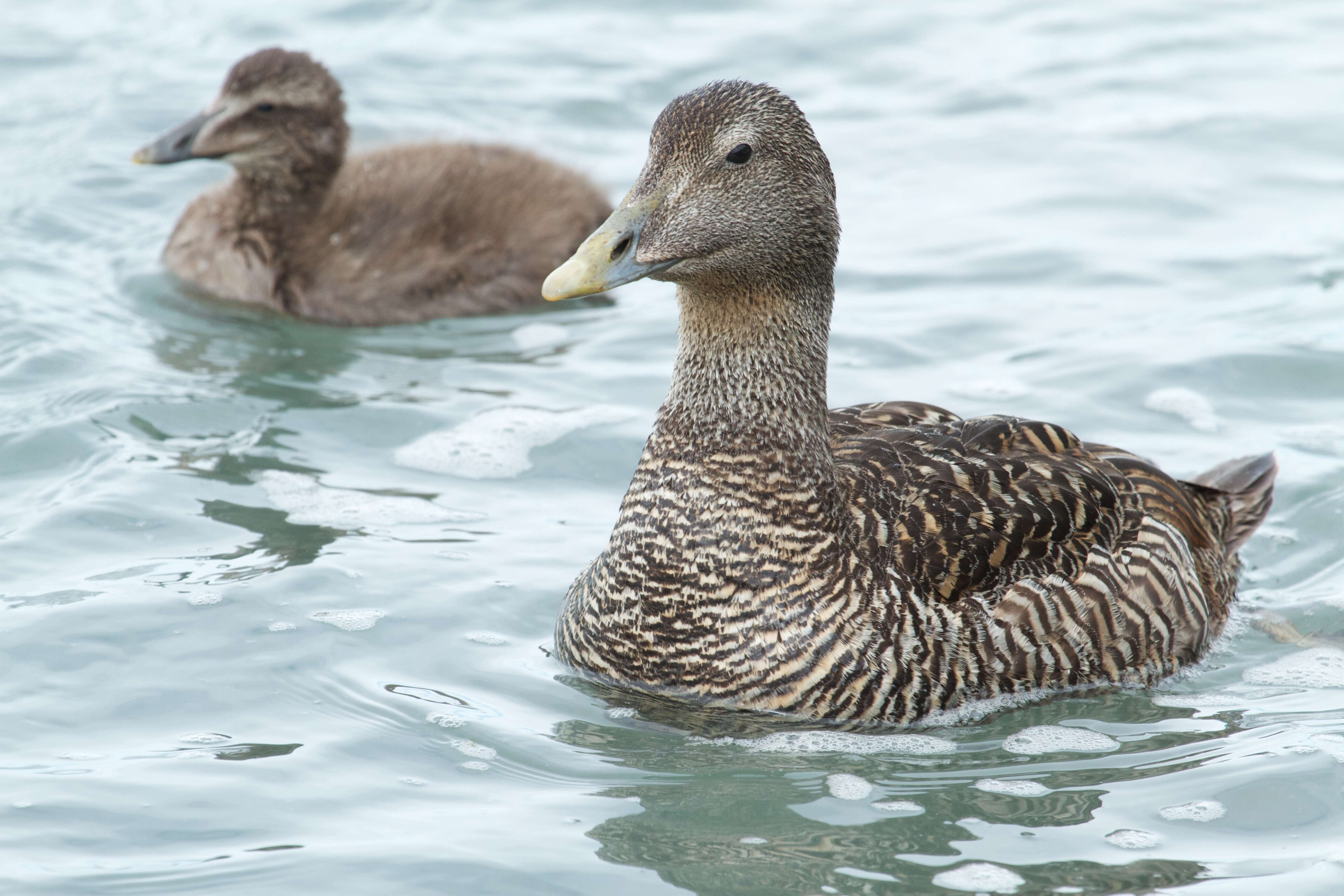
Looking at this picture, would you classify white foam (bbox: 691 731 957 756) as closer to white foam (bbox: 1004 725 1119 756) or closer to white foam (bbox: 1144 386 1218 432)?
white foam (bbox: 1004 725 1119 756)

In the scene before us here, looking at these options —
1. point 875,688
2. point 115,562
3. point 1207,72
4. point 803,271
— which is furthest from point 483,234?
point 1207,72

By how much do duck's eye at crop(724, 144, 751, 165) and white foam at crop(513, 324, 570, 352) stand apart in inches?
133

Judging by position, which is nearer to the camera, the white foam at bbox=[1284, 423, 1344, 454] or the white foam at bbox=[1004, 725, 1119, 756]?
the white foam at bbox=[1004, 725, 1119, 756]

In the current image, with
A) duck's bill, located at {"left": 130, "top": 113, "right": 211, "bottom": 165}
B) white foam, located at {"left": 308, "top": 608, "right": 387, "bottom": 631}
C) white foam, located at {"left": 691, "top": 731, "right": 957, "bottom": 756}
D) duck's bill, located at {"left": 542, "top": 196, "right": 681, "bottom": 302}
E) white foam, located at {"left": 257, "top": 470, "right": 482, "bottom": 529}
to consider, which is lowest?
white foam, located at {"left": 691, "top": 731, "right": 957, "bottom": 756}

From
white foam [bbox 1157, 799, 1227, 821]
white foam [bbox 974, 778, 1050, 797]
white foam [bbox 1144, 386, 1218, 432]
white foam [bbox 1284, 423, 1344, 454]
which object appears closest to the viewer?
white foam [bbox 1157, 799, 1227, 821]

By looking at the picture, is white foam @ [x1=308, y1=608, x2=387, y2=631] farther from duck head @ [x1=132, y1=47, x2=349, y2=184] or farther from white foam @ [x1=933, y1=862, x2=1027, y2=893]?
duck head @ [x1=132, y1=47, x2=349, y2=184]

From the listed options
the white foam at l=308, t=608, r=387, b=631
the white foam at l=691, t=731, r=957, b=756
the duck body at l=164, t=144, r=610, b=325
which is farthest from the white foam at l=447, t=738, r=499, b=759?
the duck body at l=164, t=144, r=610, b=325

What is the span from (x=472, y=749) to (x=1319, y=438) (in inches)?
160

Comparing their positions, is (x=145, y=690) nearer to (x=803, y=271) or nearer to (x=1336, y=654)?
(x=803, y=271)

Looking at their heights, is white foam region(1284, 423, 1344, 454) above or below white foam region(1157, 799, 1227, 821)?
above

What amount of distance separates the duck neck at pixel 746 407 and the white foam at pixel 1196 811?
3.99 feet

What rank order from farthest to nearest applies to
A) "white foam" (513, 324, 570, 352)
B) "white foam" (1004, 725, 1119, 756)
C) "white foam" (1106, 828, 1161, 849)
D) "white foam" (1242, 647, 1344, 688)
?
"white foam" (513, 324, 570, 352) < "white foam" (1242, 647, 1344, 688) < "white foam" (1004, 725, 1119, 756) < "white foam" (1106, 828, 1161, 849)

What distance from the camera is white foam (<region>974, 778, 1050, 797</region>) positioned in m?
4.54

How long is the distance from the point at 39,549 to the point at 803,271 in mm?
2887
